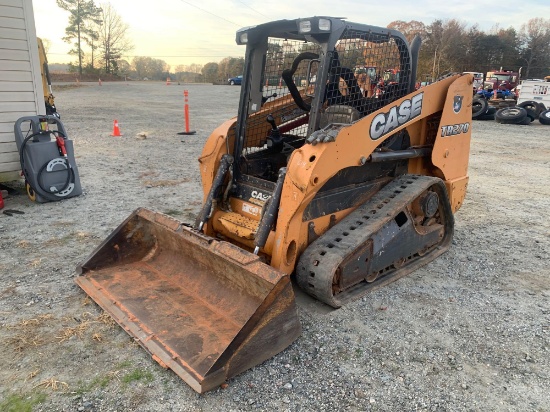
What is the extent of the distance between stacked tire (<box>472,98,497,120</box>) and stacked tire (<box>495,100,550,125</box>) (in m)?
0.68

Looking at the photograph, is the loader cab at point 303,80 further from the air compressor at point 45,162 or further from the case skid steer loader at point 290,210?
the air compressor at point 45,162

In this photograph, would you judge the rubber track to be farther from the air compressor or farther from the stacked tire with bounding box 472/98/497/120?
the stacked tire with bounding box 472/98/497/120

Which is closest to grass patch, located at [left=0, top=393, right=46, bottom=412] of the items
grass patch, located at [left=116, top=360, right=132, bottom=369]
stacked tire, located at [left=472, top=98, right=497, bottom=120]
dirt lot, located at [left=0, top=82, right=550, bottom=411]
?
dirt lot, located at [left=0, top=82, right=550, bottom=411]

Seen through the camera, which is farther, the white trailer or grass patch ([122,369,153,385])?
the white trailer

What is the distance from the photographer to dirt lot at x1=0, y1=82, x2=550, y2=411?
2.73m

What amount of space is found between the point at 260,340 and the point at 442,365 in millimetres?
1275

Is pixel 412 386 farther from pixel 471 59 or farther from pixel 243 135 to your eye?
pixel 471 59

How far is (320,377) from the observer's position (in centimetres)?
292

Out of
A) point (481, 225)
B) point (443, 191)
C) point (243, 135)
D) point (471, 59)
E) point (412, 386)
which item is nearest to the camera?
point (412, 386)

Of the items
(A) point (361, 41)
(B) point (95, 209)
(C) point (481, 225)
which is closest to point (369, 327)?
(A) point (361, 41)

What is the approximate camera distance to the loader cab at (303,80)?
150 inches

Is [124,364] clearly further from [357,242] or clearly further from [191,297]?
[357,242]

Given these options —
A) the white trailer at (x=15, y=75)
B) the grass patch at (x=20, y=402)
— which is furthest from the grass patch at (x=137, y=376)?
the white trailer at (x=15, y=75)

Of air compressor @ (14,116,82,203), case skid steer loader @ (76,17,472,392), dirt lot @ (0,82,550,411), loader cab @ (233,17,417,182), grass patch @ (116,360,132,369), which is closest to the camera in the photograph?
dirt lot @ (0,82,550,411)
